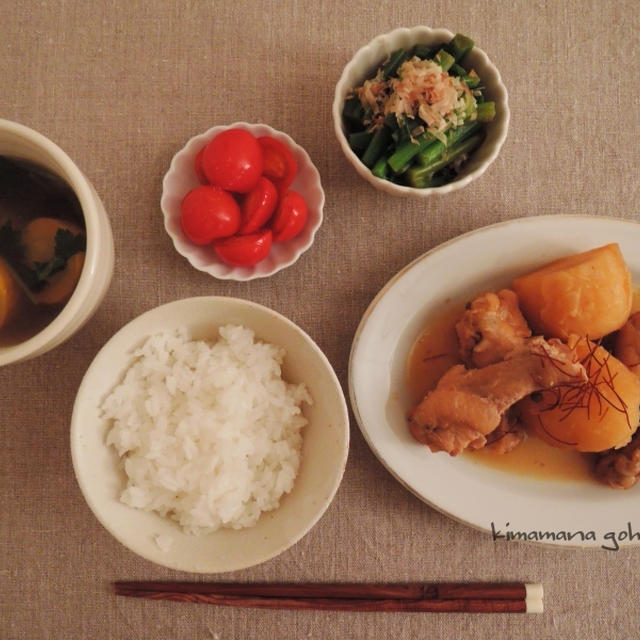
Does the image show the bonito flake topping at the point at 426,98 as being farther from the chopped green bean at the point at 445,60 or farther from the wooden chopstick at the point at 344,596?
the wooden chopstick at the point at 344,596

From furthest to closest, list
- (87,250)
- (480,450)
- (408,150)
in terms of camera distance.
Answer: (480,450), (408,150), (87,250)

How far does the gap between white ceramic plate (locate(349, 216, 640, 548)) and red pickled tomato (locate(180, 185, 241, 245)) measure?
48 cm

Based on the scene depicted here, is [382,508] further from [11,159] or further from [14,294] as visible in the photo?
[11,159]

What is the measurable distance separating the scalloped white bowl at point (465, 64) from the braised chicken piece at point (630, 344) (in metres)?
0.65

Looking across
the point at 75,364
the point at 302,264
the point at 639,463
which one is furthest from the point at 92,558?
the point at 639,463

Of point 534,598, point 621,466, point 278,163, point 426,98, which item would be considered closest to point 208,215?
point 278,163

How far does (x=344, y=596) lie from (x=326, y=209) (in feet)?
3.94

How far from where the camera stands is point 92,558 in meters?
1.68

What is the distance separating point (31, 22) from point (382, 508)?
1.92 meters

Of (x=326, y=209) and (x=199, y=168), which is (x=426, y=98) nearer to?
(x=326, y=209)

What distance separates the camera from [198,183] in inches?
66.3

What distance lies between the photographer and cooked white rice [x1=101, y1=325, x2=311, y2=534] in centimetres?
142

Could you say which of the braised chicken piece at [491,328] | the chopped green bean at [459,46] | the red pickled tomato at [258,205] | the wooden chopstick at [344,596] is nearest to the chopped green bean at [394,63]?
the chopped green bean at [459,46]

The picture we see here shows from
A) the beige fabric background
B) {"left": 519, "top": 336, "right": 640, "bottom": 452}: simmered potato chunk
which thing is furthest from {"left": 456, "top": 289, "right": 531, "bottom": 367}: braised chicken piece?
the beige fabric background
